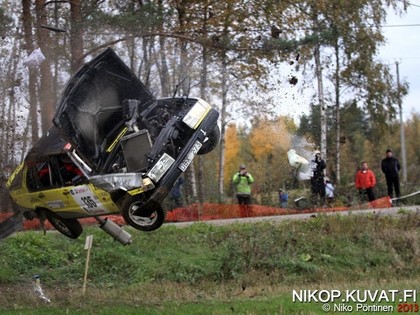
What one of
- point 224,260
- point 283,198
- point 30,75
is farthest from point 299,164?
point 283,198

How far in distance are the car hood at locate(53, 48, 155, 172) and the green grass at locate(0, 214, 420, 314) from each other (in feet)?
11.1

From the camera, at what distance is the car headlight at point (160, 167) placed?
11.7 metres

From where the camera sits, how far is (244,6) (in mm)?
15703

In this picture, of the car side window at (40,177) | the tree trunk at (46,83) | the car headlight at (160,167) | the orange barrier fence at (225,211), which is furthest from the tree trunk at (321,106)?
the car side window at (40,177)

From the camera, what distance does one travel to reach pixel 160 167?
11836mm

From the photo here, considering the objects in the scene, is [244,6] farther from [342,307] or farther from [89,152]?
[342,307]

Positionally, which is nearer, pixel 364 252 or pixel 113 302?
pixel 113 302

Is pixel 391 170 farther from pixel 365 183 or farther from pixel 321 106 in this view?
pixel 321 106

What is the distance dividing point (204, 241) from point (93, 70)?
7.90 m

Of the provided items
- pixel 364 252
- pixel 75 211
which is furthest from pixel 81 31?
pixel 364 252

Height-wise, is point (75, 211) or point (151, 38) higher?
point (151, 38)

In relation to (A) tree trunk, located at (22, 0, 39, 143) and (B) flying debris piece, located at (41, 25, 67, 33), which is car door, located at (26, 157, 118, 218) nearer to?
(A) tree trunk, located at (22, 0, 39, 143)

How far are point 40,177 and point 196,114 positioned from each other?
287 cm

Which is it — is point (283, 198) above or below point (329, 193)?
below
